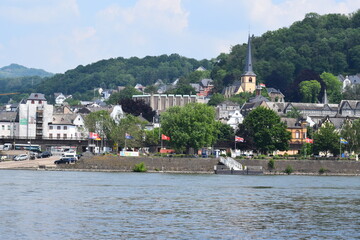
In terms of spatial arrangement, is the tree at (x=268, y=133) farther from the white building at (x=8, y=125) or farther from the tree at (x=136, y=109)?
the tree at (x=136, y=109)

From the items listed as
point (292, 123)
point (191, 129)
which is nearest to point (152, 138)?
point (191, 129)

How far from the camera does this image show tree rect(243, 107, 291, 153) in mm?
132375

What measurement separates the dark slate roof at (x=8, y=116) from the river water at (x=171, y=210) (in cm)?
7522

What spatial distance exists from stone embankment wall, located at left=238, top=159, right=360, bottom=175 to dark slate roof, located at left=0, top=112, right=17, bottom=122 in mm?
59128

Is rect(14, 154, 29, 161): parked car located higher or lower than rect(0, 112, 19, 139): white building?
lower

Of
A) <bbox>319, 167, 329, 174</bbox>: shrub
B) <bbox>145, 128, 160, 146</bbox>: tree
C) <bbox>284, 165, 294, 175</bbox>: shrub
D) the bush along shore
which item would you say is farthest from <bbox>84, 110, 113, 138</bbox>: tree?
<bbox>319, 167, 329, 174</bbox>: shrub

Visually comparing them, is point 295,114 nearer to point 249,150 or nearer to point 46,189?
point 249,150

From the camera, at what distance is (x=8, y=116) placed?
536ft

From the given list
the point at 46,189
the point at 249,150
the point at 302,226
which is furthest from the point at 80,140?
the point at 302,226

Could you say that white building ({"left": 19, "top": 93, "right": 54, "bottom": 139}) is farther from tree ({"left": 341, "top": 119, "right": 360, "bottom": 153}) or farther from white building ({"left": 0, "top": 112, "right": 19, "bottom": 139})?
tree ({"left": 341, "top": 119, "right": 360, "bottom": 153})

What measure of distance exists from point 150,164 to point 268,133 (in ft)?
80.7

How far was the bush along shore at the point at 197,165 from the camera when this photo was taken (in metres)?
114

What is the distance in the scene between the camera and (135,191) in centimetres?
7462

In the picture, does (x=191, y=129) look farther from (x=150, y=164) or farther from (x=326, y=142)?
(x=326, y=142)
